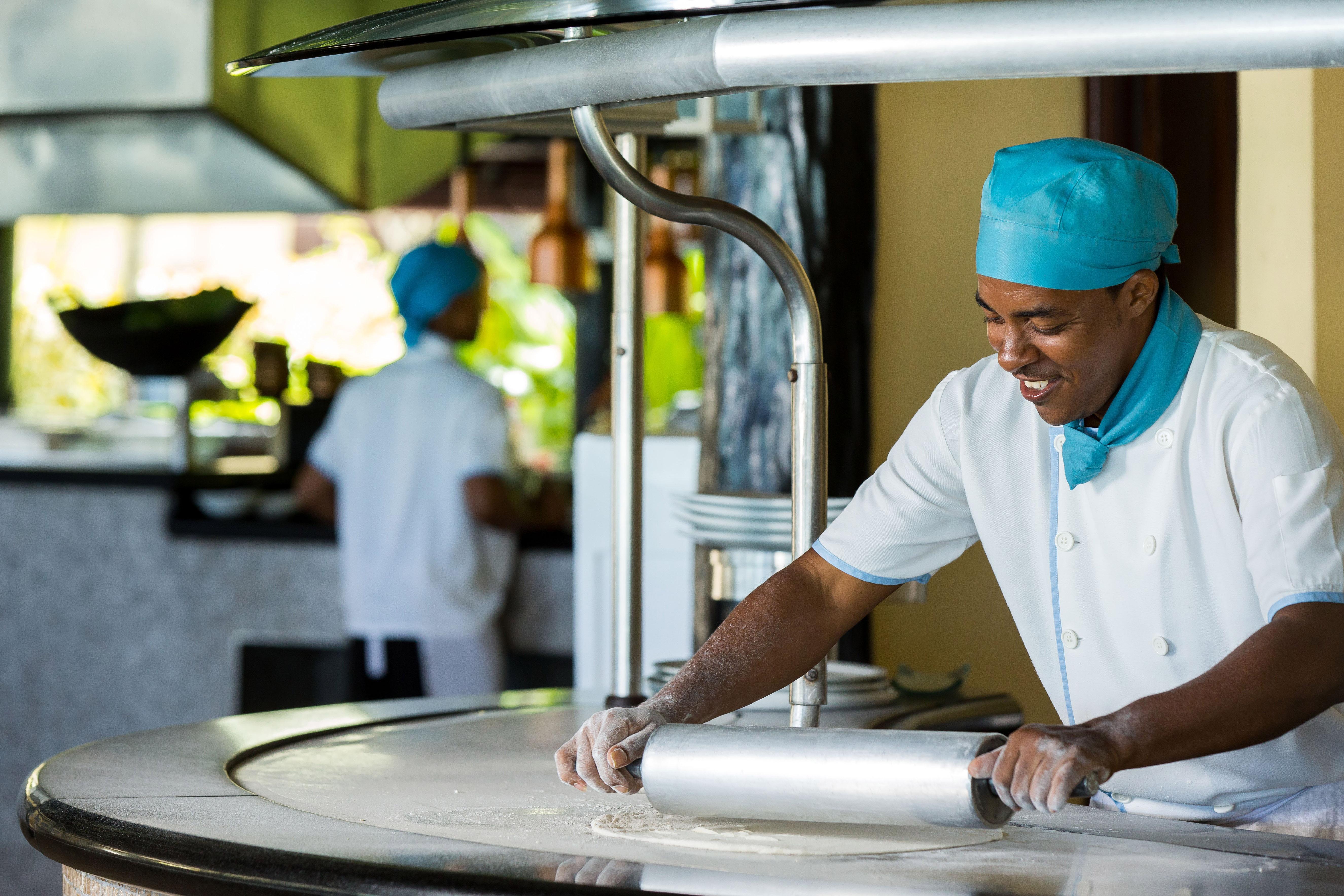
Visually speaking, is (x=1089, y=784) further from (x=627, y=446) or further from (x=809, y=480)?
(x=627, y=446)

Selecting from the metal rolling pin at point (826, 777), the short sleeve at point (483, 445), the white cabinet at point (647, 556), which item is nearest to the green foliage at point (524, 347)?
the short sleeve at point (483, 445)

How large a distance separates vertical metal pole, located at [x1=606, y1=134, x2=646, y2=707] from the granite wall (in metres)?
2.03

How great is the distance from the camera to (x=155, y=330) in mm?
3846

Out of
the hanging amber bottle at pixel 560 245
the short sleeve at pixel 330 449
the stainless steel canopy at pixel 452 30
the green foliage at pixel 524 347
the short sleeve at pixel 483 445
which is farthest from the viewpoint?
the green foliage at pixel 524 347

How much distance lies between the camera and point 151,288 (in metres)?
9.56

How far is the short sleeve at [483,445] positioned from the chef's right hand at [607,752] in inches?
78.8

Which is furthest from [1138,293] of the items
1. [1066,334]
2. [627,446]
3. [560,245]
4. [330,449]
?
[560,245]

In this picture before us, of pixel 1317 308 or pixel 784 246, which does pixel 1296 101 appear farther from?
pixel 784 246

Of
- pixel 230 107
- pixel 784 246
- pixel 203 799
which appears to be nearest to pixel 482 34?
pixel 784 246

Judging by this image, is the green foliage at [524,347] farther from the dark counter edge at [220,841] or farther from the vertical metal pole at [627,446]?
the dark counter edge at [220,841]

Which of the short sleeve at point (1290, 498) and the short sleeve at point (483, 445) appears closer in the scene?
the short sleeve at point (1290, 498)

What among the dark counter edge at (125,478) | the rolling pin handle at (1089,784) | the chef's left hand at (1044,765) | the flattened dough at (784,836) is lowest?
the flattened dough at (784,836)

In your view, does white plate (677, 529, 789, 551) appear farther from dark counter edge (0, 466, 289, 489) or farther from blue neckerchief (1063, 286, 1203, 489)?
dark counter edge (0, 466, 289, 489)

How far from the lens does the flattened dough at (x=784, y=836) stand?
1064 mm
